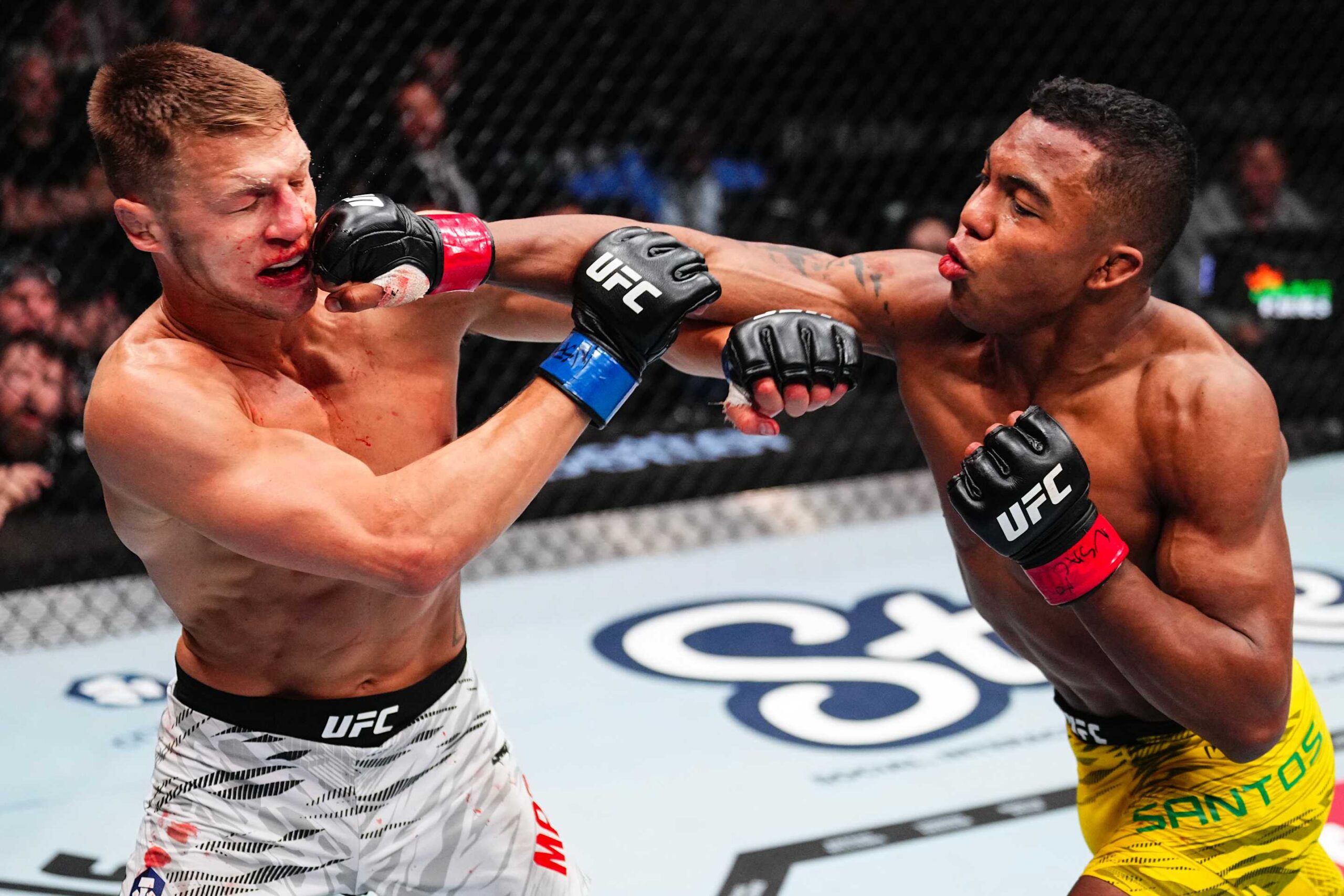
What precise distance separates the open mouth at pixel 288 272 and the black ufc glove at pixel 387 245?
1 centimetres

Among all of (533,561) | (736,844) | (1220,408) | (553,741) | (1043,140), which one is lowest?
(533,561)

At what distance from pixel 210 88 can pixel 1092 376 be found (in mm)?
1144

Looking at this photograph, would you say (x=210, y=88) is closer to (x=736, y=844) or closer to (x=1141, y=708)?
(x=1141, y=708)

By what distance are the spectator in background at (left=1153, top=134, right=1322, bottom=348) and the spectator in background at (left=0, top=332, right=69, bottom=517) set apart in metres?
3.64

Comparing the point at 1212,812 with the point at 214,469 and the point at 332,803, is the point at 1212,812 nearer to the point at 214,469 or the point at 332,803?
the point at 332,803

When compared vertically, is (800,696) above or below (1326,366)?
below

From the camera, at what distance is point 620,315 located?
61.9 inches

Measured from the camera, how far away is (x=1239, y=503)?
65.4 inches

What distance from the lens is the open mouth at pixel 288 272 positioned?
151cm

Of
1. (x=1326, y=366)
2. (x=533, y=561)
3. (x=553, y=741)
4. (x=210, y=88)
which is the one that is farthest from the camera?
(x=1326, y=366)

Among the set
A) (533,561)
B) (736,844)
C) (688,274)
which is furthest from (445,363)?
(533,561)

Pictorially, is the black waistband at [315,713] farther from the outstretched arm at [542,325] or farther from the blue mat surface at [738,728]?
the blue mat surface at [738,728]

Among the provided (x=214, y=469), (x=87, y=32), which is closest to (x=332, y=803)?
(x=214, y=469)

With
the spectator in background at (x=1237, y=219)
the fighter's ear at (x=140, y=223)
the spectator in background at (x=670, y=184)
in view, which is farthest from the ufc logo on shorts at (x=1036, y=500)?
the spectator in background at (x=1237, y=219)
